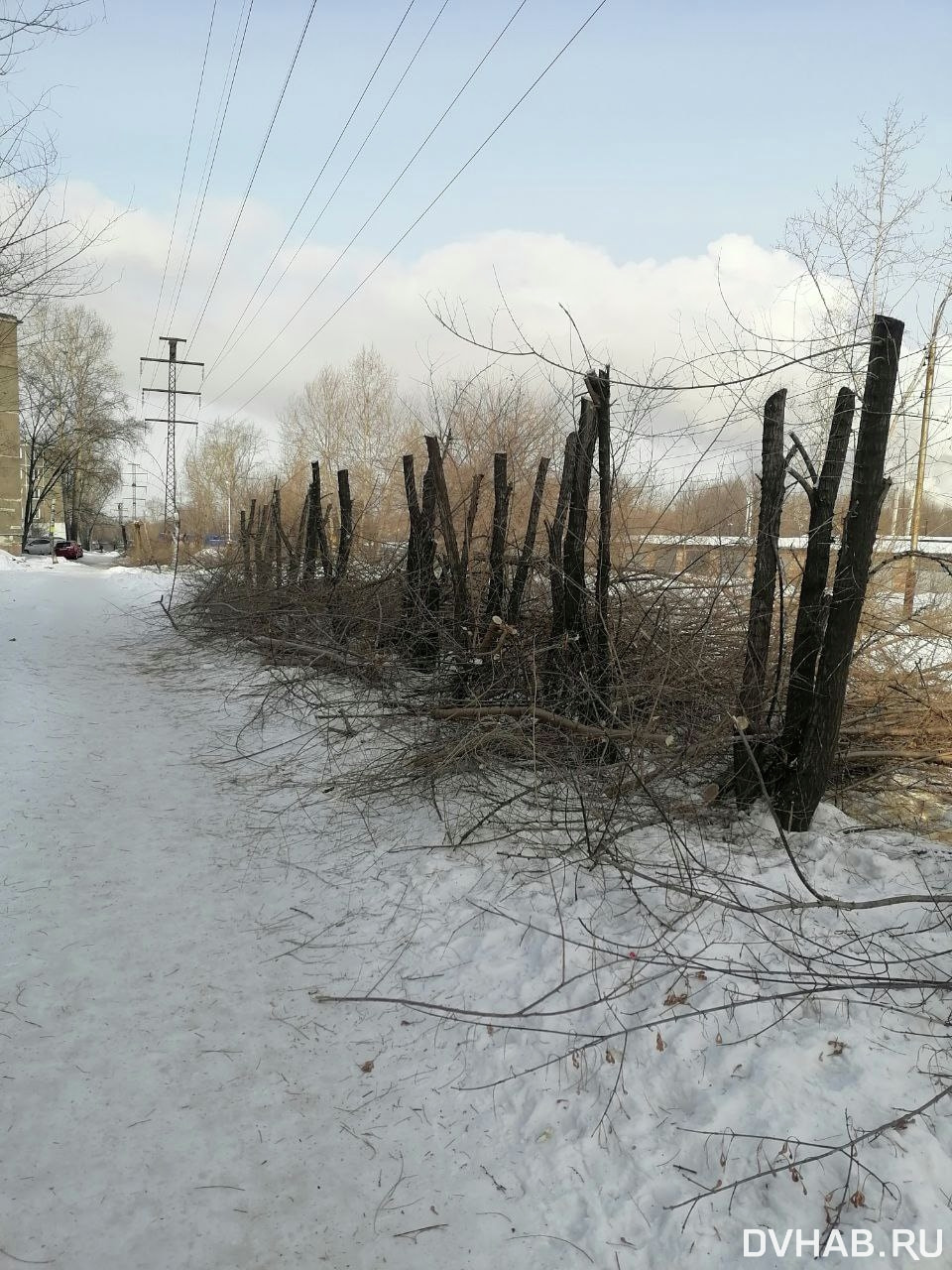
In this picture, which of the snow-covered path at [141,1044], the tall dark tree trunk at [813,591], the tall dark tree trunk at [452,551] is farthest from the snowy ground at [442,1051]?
the tall dark tree trunk at [452,551]

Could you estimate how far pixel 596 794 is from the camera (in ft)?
16.8

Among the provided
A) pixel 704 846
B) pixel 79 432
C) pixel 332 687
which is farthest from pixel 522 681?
pixel 79 432

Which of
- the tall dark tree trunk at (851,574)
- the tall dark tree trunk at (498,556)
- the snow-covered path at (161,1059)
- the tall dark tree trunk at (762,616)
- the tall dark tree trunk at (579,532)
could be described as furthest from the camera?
the tall dark tree trunk at (498,556)

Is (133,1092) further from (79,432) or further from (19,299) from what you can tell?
(79,432)

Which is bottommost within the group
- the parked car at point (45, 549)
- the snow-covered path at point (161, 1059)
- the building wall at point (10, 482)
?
the snow-covered path at point (161, 1059)

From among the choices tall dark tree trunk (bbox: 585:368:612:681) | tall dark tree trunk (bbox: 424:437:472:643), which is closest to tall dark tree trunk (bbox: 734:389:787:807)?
tall dark tree trunk (bbox: 585:368:612:681)

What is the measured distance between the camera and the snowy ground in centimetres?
244

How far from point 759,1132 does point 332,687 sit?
19.6 ft

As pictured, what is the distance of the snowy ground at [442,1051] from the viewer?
244 cm

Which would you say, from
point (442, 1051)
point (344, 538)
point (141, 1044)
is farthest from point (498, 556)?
point (141, 1044)

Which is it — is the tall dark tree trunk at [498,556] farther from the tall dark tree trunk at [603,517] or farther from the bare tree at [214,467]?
the bare tree at [214,467]

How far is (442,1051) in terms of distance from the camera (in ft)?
10.7

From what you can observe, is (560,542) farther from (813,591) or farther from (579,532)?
(813,591)

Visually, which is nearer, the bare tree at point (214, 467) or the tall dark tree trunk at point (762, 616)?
the tall dark tree trunk at point (762, 616)
